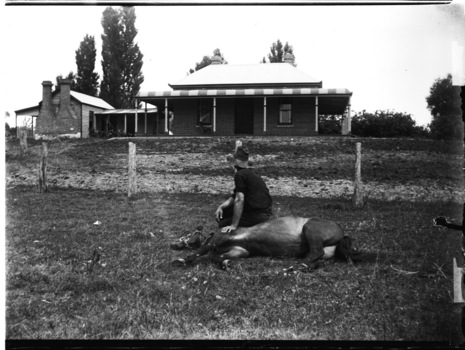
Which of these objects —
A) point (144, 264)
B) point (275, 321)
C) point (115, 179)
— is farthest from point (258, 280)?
point (115, 179)

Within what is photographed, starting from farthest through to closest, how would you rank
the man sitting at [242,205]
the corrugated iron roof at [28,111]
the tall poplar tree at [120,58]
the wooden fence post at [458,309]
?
1. the man sitting at [242,205]
2. the corrugated iron roof at [28,111]
3. the tall poplar tree at [120,58]
4. the wooden fence post at [458,309]

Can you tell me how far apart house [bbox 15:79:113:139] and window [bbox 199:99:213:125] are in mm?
8974

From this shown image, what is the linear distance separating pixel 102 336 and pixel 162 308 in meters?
0.49

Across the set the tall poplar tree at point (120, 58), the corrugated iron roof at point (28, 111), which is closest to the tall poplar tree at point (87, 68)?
the tall poplar tree at point (120, 58)

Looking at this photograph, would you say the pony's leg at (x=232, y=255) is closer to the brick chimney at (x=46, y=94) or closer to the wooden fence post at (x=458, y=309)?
the wooden fence post at (x=458, y=309)

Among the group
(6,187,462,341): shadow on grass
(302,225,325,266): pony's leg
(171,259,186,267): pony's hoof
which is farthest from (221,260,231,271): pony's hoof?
(302,225,325,266): pony's leg

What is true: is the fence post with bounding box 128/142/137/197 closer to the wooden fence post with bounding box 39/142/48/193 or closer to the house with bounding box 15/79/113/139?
the house with bounding box 15/79/113/139

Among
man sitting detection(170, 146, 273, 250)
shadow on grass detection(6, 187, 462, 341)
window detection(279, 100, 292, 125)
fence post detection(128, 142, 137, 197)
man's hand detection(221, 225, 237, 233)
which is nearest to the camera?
shadow on grass detection(6, 187, 462, 341)

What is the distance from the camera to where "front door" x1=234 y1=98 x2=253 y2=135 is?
11877 mm

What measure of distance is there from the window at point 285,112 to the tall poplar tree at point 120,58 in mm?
10800

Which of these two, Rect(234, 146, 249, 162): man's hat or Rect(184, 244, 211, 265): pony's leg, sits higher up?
Rect(234, 146, 249, 162): man's hat

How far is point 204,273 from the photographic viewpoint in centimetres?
362

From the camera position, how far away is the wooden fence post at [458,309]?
274 cm

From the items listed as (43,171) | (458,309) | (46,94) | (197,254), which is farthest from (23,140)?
(458,309)
